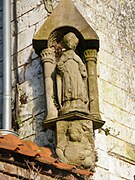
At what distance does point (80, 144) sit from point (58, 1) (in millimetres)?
1996

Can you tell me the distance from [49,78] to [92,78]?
475 millimetres

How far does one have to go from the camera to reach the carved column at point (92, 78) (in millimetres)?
6848

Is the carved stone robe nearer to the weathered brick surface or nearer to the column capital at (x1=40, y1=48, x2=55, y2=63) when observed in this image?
the column capital at (x1=40, y1=48, x2=55, y2=63)

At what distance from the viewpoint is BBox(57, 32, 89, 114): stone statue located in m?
6.61

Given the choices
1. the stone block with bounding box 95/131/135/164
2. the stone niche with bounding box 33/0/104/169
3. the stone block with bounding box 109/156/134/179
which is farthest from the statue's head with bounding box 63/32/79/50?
the stone block with bounding box 109/156/134/179

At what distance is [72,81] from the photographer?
21.8ft

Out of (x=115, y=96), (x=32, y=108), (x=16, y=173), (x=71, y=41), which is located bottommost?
(x=16, y=173)

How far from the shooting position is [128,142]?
25.2 ft

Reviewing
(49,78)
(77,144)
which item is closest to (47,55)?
(49,78)

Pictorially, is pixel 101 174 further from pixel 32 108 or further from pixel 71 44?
pixel 71 44

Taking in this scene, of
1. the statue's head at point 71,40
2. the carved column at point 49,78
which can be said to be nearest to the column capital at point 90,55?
the statue's head at point 71,40

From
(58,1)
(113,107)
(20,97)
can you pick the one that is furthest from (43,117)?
(58,1)

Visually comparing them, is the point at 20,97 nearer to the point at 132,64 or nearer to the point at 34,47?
the point at 34,47

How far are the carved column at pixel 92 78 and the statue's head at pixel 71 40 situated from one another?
7.4 inches
